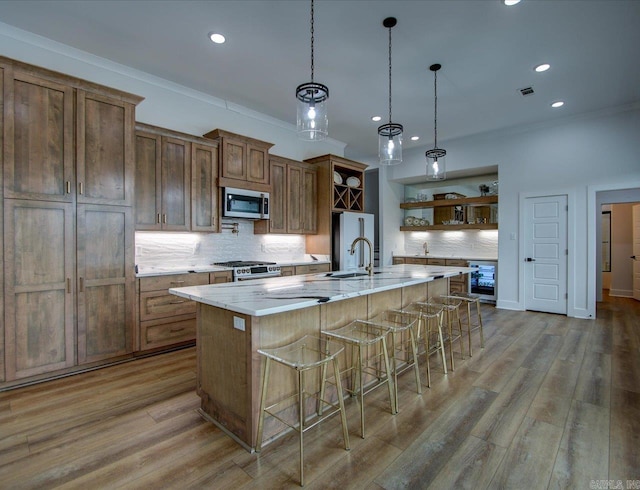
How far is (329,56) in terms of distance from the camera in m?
3.52

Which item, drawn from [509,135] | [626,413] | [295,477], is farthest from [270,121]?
[626,413]

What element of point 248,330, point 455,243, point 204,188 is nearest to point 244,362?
point 248,330

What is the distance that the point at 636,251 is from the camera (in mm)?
6668

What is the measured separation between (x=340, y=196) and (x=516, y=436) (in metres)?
4.38

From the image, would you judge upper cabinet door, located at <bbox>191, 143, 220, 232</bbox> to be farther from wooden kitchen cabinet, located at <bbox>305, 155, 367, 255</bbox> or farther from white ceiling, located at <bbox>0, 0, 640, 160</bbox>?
wooden kitchen cabinet, located at <bbox>305, 155, 367, 255</bbox>

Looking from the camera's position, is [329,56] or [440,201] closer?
[329,56]

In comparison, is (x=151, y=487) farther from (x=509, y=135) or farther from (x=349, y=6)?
(x=509, y=135)

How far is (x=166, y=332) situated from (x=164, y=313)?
214 mm

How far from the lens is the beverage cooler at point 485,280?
6098 mm

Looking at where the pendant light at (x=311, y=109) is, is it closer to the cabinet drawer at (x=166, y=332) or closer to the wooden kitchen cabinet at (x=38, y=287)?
the wooden kitchen cabinet at (x=38, y=287)

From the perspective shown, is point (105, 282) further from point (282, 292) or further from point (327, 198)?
point (327, 198)

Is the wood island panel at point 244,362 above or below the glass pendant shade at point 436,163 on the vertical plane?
below

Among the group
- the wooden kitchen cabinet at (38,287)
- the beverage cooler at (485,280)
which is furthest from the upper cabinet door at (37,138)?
the beverage cooler at (485,280)

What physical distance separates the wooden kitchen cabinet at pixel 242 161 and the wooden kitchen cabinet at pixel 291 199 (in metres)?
0.26
